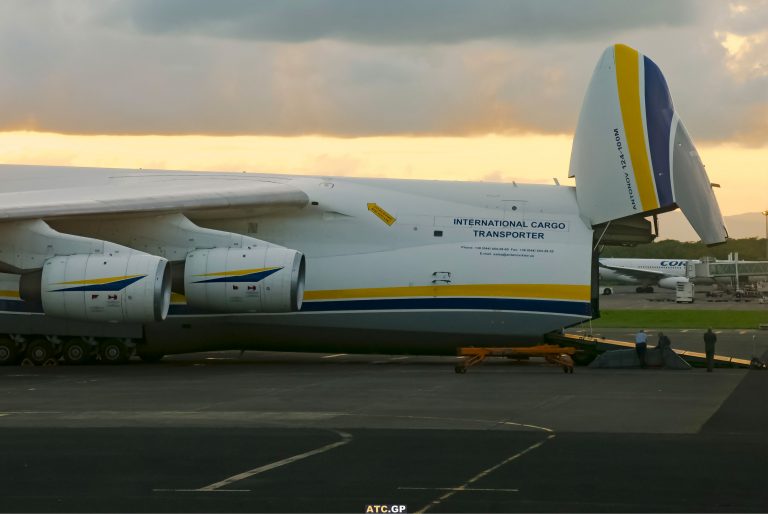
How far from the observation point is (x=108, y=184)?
30094 millimetres

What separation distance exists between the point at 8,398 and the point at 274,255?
7344 millimetres

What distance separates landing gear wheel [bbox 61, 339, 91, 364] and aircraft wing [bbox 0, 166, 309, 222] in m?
3.70

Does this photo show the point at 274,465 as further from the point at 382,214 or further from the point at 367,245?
the point at 382,214

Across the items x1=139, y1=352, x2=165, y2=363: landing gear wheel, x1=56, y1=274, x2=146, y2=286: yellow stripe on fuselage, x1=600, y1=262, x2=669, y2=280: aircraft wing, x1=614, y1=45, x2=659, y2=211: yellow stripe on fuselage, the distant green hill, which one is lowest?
x1=139, y1=352, x2=165, y2=363: landing gear wheel

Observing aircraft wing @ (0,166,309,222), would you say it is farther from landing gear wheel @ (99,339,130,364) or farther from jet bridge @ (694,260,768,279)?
jet bridge @ (694,260,768,279)

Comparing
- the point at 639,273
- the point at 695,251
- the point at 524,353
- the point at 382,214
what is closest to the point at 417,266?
the point at 382,214

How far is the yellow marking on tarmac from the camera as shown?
29062 mm

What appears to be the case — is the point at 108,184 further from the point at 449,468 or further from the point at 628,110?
the point at 449,468

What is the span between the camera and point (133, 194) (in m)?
28.0

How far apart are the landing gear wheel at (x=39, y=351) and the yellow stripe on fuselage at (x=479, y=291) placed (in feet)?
22.1

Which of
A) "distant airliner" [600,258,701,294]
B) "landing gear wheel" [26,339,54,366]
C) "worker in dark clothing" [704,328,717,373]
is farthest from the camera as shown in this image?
"distant airliner" [600,258,701,294]

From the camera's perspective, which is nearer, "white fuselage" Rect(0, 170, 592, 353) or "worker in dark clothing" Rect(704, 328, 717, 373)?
"worker in dark clothing" Rect(704, 328, 717, 373)

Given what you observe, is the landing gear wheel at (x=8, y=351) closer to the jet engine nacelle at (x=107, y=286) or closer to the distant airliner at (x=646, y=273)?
the jet engine nacelle at (x=107, y=286)

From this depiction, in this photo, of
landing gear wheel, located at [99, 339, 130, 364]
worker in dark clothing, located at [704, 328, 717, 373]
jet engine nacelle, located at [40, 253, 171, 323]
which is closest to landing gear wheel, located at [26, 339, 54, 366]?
landing gear wheel, located at [99, 339, 130, 364]
